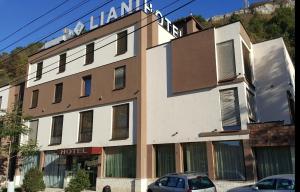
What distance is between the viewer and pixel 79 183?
22969 mm

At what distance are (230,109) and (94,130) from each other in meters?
10.7

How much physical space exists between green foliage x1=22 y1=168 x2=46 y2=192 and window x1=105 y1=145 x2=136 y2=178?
618 centimetres

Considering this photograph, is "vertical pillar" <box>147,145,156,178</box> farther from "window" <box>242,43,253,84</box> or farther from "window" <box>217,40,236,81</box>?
"window" <box>242,43,253,84</box>

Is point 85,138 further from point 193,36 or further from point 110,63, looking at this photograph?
point 193,36

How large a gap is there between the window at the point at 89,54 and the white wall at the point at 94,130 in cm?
430

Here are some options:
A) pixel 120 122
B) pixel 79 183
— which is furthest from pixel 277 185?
pixel 79 183

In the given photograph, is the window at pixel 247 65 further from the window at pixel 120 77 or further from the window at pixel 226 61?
the window at pixel 120 77

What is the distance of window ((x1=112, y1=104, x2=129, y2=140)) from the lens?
955 inches

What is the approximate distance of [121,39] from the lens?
2675cm

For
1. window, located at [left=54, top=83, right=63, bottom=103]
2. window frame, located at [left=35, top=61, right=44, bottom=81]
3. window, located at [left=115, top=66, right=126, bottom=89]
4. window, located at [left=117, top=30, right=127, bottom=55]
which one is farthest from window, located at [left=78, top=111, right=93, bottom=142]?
window frame, located at [left=35, top=61, right=44, bottom=81]

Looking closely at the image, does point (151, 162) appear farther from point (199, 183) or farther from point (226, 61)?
point (226, 61)

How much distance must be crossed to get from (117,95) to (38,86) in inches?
445

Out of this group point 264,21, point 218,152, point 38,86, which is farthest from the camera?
point 264,21

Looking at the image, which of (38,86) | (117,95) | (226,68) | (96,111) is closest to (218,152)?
(226,68)
